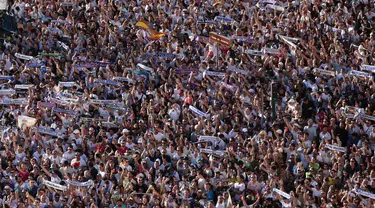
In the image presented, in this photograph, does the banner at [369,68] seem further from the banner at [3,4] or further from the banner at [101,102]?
the banner at [3,4]

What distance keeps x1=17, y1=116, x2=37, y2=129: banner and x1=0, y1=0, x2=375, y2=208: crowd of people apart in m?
0.06

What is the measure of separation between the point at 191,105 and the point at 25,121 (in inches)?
167

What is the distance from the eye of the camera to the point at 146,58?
39.5 m

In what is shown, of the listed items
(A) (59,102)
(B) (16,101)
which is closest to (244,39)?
(A) (59,102)

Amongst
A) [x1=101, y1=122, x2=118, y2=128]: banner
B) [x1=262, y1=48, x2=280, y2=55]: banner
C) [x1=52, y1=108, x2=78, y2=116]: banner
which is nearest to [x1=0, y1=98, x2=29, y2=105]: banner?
[x1=52, y1=108, x2=78, y2=116]: banner

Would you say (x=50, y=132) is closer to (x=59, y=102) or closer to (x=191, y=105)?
(x=59, y=102)

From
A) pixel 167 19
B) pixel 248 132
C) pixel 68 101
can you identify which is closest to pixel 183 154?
pixel 248 132

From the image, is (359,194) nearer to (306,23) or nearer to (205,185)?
(205,185)

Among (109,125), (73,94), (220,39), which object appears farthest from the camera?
(73,94)

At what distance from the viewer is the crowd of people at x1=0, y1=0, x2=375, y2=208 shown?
110 feet

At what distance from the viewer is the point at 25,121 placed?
37.4 m

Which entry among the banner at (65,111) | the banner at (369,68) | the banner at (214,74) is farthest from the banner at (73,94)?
the banner at (369,68)

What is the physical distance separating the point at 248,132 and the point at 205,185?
7.73 feet

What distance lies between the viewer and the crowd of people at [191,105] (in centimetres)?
3350
